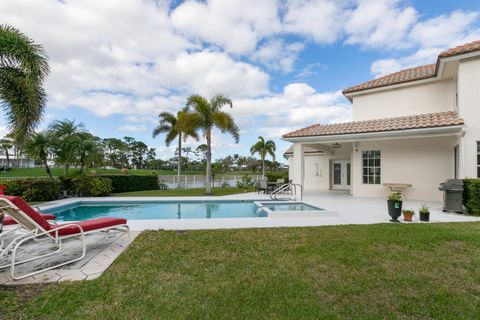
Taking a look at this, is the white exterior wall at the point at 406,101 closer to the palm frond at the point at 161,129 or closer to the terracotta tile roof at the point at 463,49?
the terracotta tile roof at the point at 463,49

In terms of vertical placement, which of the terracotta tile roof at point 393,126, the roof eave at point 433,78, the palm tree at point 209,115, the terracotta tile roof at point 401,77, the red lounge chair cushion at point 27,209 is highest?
the terracotta tile roof at point 401,77

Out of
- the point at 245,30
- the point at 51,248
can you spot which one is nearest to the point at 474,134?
the point at 245,30

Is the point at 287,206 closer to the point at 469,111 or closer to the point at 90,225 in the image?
the point at 90,225

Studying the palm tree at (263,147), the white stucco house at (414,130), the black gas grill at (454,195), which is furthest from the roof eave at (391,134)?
the palm tree at (263,147)

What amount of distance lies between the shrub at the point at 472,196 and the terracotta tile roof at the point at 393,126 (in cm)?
281

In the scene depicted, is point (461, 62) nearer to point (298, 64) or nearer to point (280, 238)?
point (298, 64)

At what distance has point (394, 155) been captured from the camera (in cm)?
1520

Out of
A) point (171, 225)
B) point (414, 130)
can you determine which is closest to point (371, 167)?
point (414, 130)

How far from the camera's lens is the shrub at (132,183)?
19891 mm

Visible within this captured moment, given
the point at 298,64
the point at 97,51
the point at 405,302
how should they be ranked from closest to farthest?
the point at 405,302 < the point at 97,51 < the point at 298,64

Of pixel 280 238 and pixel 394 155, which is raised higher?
pixel 394 155

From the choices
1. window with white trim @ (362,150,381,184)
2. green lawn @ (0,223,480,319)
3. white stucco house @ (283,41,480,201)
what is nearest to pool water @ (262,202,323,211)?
white stucco house @ (283,41,480,201)

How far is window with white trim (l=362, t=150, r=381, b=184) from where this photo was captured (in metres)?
15.8

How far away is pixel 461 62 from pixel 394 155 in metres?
5.79
